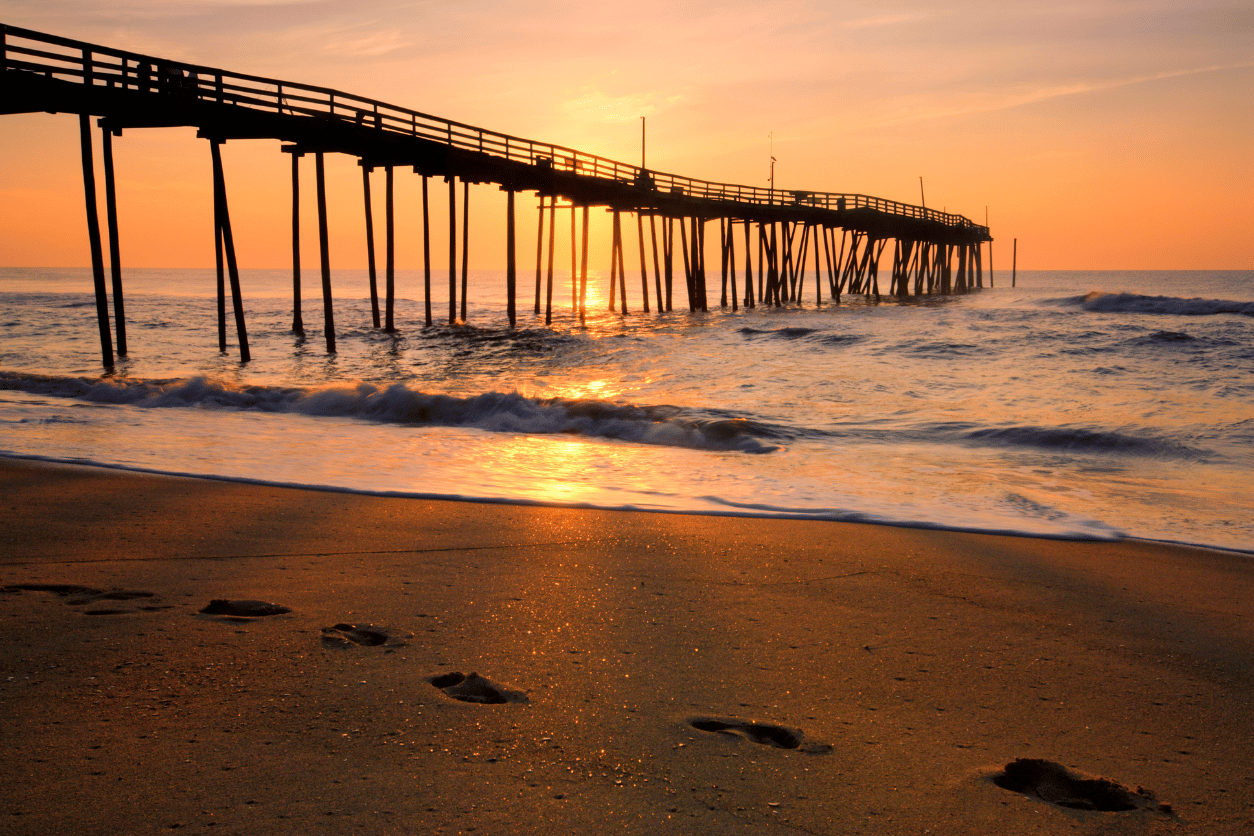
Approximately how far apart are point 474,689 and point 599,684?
16.4 inches

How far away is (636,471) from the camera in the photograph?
24.9 ft

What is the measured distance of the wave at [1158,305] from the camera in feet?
123

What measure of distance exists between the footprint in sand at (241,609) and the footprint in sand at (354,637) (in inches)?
12.9

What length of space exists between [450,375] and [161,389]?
5891 millimetres

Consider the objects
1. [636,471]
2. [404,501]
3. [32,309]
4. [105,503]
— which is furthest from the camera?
[32,309]

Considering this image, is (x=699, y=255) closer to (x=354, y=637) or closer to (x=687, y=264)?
(x=687, y=264)

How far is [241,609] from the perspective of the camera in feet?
11.5

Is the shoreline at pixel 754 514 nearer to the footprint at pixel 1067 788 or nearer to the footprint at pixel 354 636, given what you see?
the footprint at pixel 354 636

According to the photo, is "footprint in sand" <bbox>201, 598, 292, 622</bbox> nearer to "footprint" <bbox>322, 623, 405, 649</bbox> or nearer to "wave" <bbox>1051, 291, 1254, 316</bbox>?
"footprint" <bbox>322, 623, 405, 649</bbox>

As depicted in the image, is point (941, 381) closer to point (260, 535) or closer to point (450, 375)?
point (450, 375)

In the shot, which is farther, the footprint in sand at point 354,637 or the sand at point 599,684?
the footprint in sand at point 354,637

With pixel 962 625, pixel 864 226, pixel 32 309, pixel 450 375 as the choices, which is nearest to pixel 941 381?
pixel 450 375

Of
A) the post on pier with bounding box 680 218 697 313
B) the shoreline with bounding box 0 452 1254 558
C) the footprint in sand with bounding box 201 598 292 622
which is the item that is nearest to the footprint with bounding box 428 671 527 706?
the footprint in sand with bounding box 201 598 292 622

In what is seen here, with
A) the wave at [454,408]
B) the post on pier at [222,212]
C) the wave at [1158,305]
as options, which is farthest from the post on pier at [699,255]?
the wave at [454,408]
